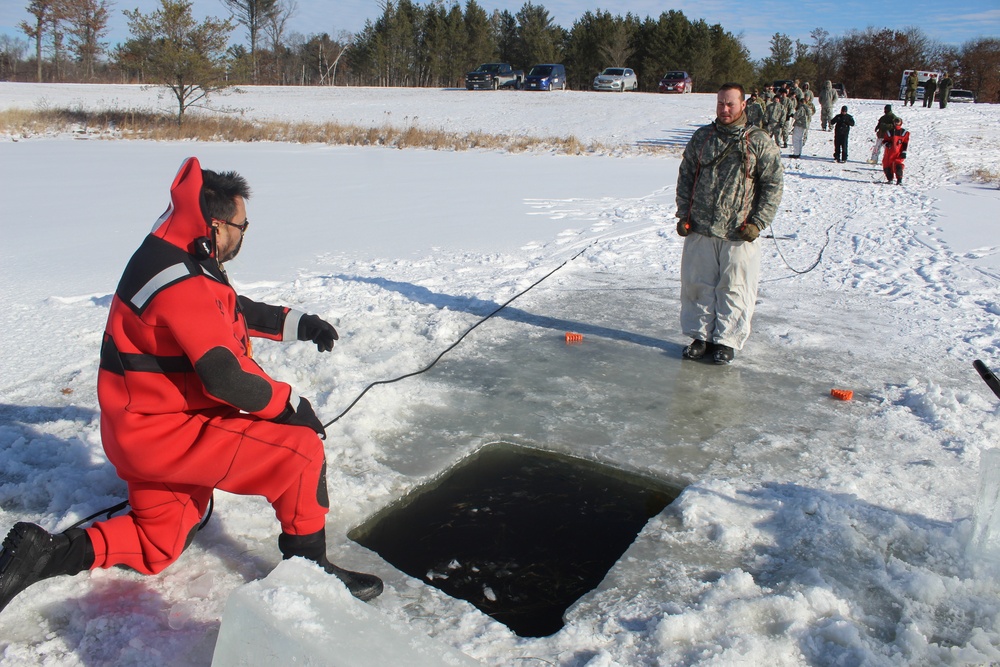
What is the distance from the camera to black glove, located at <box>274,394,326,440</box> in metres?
2.71

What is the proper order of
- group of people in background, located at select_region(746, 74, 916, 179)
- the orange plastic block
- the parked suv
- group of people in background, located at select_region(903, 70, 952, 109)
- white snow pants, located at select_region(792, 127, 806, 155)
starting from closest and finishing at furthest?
the orange plastic block < group of people in background, located at select_region(746, 74, 916, 179) < white snow pants, located at select_region(792, 127, 806, 155) < group of people in background, located at select_region(903, 70, 952, 109) < the parked suv

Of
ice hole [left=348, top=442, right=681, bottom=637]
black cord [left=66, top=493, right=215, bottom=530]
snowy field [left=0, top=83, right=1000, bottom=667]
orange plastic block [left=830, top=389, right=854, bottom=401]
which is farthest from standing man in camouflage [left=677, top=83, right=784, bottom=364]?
black cord [left=66, top=493, right=215, bottom=530]

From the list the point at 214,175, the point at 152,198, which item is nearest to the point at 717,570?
the point at 214,175

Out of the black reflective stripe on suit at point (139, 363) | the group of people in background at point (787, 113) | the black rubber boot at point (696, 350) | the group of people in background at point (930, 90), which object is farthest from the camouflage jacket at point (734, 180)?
the group of people in background at point (930, 90)

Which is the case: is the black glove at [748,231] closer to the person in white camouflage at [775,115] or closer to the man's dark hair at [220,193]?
the man's dark hair at [220,193]

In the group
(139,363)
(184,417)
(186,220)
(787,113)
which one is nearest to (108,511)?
(184,417)

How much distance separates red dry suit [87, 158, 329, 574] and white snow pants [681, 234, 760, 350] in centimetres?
344

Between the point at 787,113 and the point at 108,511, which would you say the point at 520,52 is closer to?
the point at 787,113

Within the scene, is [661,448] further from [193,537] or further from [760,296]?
[760,296]

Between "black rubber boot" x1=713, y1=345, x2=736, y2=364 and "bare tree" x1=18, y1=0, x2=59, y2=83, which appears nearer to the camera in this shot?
"black rubber boot" x1=713, y1=345, x2=736, y2=364

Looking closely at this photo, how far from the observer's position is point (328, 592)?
2.16 metres

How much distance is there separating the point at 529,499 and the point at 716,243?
2.61 meters

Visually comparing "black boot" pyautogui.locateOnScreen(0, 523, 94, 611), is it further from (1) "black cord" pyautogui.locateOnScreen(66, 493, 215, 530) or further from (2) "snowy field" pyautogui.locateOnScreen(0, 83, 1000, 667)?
(1) "black cord" pyautogui.locateOnScreen(66, 493, 215, 530)

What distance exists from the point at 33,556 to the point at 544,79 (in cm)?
4284
